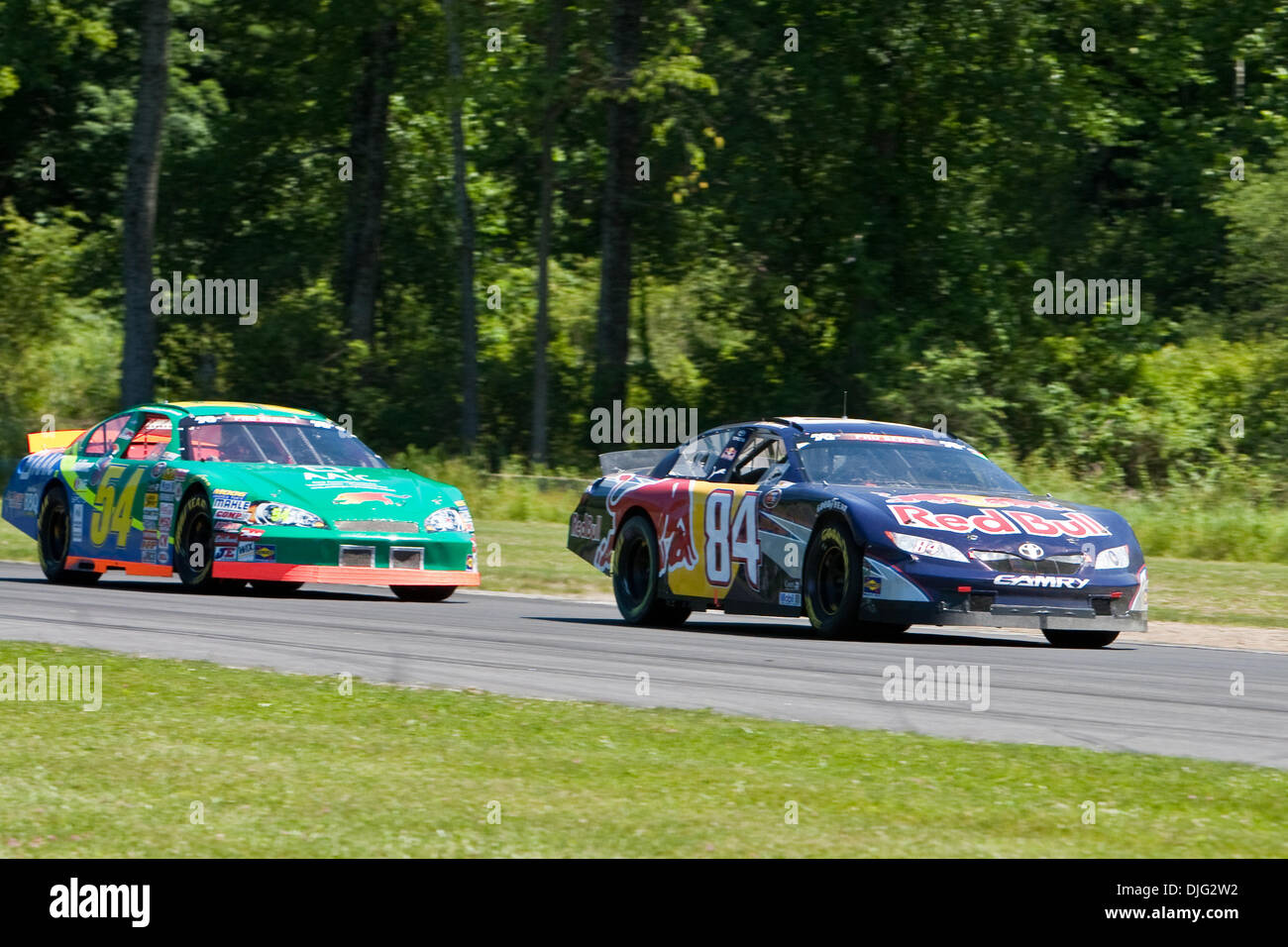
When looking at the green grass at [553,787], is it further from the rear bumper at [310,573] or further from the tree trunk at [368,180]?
the tree trunk at [368,180]

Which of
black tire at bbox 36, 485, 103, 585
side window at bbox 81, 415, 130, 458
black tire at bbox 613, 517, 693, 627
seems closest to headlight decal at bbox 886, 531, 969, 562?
black tire at bbox 613, 517, 693, 627

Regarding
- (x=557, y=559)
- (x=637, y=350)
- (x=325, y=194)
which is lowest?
(x=557, y=559)

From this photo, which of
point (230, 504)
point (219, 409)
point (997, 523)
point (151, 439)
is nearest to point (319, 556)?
point (230, 504)

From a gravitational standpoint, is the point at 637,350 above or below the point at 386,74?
below

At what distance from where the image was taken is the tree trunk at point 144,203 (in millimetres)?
26109

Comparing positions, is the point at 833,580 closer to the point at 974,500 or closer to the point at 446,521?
the point at 974,500

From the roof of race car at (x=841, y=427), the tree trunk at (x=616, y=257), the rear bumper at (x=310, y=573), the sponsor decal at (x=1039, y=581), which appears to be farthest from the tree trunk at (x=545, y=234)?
the sponsor decal at (x=1039, y=581)

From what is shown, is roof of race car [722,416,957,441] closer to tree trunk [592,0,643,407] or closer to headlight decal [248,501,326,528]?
headlight decal [248,501,326,528]

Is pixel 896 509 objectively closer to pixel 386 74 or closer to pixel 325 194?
pixel 386 74

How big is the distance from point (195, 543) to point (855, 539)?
227 inches

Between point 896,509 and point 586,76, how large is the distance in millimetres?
22578

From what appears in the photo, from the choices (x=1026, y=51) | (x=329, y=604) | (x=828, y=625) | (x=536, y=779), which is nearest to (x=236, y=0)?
(x=1026, y=51)

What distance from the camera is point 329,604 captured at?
15.6 m
